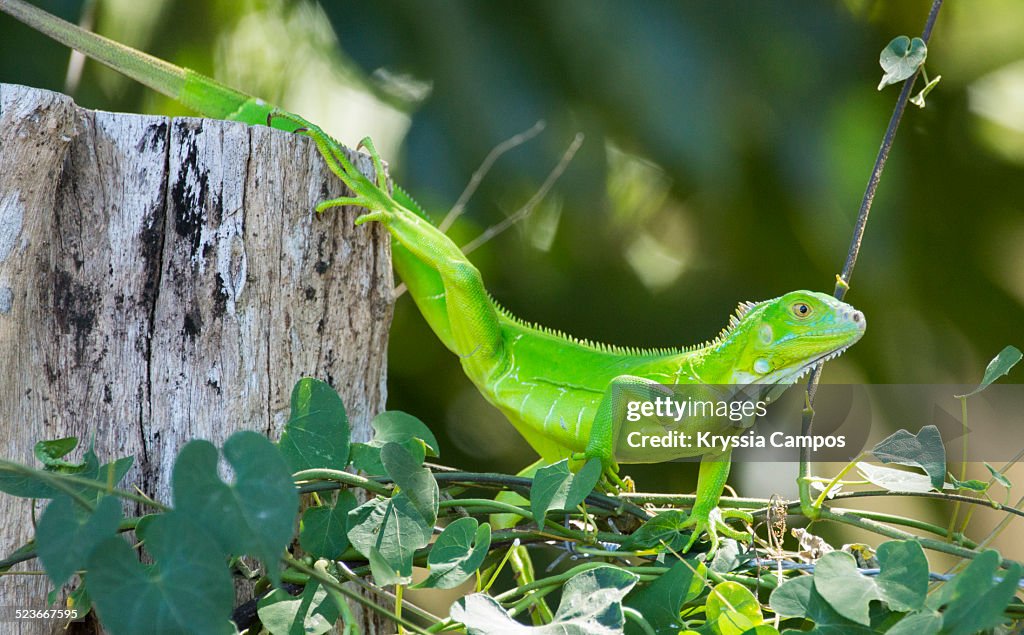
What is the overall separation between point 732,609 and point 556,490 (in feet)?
0.94

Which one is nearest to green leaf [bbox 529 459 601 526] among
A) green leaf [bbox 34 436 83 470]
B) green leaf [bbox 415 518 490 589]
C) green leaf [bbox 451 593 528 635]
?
green leaf [bbox 415 518 490 589]

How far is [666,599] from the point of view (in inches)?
49.3

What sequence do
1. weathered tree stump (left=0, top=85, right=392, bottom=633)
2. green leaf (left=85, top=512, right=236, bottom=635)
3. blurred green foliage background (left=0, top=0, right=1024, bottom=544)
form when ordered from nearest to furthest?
green leaf (left=85, top=512, right=236, bottom=635), weathered tree stump (left=0, top=85, right=392, bottom=633), blurred green foliage background (left=0, top=0, right=1024, bottom=544)

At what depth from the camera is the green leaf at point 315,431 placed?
50.7 inches

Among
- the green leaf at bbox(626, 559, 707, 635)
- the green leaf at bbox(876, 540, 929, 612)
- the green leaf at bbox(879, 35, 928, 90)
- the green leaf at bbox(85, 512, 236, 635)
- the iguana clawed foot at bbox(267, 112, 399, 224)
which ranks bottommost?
the green leaf at bbox(626, 559, 707, 635)

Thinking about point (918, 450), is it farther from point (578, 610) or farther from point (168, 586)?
point (168, 586)

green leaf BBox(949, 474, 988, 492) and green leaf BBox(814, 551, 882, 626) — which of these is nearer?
green leaf BBox(814, 551, 882, 626)

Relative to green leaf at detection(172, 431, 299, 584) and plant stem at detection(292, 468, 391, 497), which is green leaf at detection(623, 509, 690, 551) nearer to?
plant stem at detection(292, 468, 391, 497)

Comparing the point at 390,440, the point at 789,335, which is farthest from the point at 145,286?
the point at 789,335

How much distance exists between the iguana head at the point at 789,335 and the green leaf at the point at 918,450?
49cm

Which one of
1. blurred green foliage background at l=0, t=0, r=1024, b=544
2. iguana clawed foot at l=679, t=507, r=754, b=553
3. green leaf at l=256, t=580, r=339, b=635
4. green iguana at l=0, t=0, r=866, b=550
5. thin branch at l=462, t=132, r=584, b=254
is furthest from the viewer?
blurred green foliage background at l=0, t=0, r=1024, b=544

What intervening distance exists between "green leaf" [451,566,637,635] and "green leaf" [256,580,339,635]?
21 centimetres

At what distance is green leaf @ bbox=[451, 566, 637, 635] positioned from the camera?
1046 millimetres

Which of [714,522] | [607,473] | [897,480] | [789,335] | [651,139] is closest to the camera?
[897,480]
